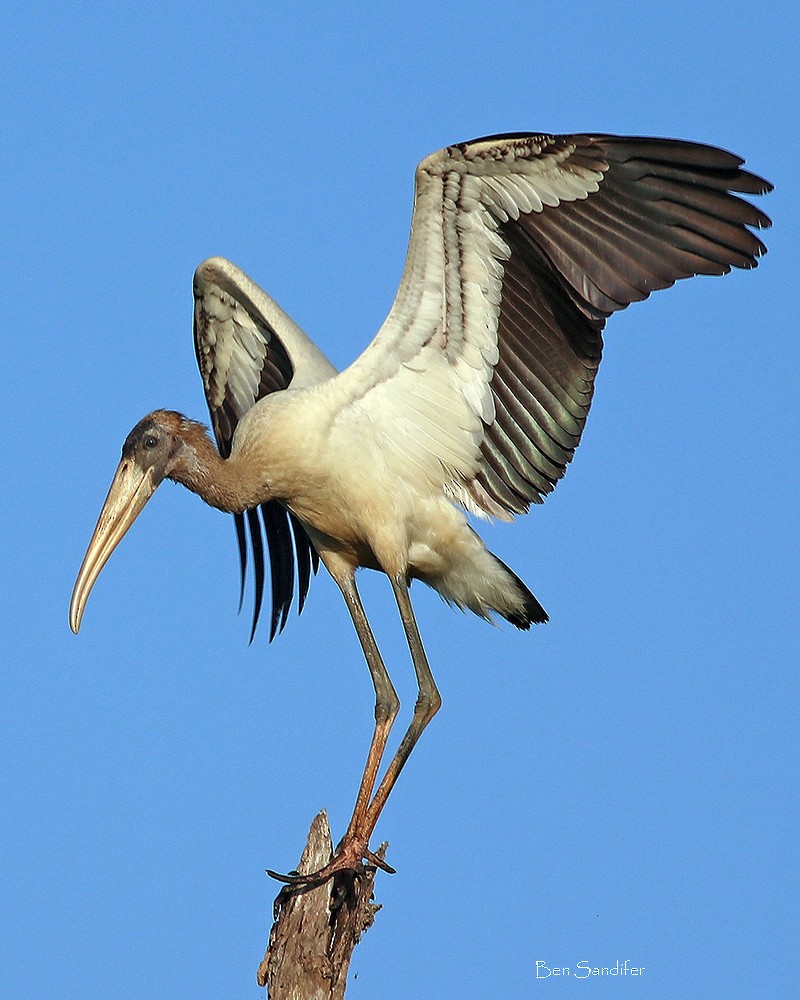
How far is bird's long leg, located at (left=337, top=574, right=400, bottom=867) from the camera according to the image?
20.4ft

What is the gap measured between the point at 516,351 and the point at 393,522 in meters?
0.94

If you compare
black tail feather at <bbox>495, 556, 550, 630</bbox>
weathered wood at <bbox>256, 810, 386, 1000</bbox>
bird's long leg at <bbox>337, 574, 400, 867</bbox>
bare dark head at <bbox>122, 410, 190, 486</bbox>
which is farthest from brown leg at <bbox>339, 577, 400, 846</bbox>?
bare dark head at <bbox>122, 410, 190, 486</bbox>

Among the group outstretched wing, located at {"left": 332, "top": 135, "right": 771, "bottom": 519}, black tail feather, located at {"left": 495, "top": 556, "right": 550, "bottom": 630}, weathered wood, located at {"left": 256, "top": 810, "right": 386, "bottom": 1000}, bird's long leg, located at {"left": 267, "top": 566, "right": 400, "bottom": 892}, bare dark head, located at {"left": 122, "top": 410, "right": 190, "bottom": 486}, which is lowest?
weathered wood, located at {"left": 256, "top": 810, "right": 386, "bottom": 1000}

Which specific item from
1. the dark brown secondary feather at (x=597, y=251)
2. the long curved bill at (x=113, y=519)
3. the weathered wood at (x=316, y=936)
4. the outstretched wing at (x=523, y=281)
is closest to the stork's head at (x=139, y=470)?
the long curved bill at (x=113, y=519)

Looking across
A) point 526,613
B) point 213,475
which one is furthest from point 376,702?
point 213,475

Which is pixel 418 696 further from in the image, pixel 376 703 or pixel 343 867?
pixel 343 867

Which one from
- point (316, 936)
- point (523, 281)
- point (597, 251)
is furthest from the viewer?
point (523, 281)

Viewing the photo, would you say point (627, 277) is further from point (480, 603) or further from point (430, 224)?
point (480, 603)

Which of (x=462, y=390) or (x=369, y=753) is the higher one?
(x=462, y=390)

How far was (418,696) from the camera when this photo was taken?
6.61 m

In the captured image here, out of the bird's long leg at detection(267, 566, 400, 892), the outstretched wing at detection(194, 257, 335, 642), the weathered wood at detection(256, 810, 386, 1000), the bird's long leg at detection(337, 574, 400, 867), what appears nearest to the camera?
the weathered wood at detection(256, 810, 386, 1000)

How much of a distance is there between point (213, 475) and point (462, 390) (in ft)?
3.96

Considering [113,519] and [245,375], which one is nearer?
[113,519]

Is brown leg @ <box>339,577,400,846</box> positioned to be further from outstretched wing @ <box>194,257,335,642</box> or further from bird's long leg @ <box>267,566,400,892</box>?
outstretched wing @ <box>194,257,335,642</box>
